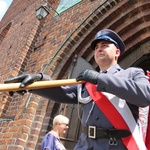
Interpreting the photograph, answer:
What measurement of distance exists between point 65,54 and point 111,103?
2246mm

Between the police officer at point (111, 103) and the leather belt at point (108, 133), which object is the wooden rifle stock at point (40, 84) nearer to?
the police officer at point (111, 103)

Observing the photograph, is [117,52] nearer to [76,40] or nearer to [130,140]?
[130,140]

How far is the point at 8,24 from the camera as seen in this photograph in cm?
677

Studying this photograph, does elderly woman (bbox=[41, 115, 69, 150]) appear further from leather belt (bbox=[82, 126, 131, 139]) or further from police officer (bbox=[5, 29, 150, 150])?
leather belt (bbox=[82, 126, 131, 139])

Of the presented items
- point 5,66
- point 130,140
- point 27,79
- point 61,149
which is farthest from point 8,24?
point 130,140

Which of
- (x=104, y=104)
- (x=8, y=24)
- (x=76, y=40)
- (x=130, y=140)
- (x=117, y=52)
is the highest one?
(x=8, y=24)

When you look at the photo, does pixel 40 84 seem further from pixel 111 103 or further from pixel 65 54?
pixel 65 54

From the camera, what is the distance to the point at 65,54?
3383 millimetres

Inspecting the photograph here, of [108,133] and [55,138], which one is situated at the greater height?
[55,138]

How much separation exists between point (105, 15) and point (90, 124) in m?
2.33

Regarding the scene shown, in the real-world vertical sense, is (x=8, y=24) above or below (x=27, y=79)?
above

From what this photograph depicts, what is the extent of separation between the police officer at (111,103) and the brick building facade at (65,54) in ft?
5.20

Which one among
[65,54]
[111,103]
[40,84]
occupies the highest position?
[65,54]

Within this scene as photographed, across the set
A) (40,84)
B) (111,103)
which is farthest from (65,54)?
(111,103)
